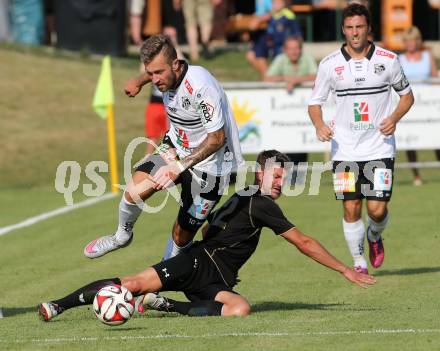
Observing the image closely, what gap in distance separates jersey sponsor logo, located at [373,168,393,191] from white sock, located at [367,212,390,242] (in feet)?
1.09

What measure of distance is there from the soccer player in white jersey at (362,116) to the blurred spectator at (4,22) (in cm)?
1861

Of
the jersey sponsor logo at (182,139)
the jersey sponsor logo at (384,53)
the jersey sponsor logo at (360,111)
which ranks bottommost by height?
the jersey sponsor logo at (360,111)

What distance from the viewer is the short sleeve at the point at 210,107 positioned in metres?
10.8

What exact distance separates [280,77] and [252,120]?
85 cm

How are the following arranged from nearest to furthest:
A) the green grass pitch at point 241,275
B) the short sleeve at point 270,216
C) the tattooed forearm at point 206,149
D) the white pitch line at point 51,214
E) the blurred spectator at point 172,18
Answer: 1. the green grass pitch at point 241,275
2. the short sleeve at point 270,216
3. the tattooed forearm at point 206,149
4. the white pitch line at point 51,214
5. the blurred spectator at point 172,18

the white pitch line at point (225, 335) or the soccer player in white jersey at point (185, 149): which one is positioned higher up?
the soccer player in white jersey at point (185, 149)

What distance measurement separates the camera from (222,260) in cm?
1078

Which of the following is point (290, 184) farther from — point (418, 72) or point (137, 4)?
point (137, 4)

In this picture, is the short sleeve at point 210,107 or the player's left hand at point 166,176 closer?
the player's left hand at point 166,176

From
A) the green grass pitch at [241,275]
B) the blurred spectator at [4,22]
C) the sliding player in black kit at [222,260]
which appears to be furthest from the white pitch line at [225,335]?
the blurred spectator at [4,22]

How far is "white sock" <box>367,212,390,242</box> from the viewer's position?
12.9 meters

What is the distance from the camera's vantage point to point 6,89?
29328 millimetres

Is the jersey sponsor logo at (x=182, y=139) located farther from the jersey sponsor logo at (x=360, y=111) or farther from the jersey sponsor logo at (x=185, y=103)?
the jersey sponsor logo at (x=360, y=111)

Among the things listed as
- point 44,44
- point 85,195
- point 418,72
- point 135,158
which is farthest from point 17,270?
point 44,44
